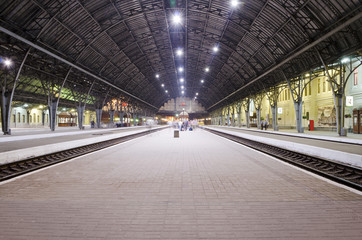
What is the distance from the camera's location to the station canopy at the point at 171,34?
1730 centimetres

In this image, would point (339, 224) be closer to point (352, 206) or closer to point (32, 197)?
point (352, 206)

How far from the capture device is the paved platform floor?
10.7 ft

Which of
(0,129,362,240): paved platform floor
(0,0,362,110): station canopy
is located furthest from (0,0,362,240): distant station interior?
(0,0,362,110): station canopy

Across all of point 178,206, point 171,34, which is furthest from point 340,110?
point 171,34

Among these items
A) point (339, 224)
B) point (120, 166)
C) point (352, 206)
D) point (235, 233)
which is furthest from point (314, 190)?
point (120, 166)

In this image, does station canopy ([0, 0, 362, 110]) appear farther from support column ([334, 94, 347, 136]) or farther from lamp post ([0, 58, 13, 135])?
support column ([334, 94, 347, 136])

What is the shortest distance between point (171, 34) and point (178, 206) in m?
33.9

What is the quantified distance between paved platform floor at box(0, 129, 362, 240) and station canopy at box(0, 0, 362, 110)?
13105 mm

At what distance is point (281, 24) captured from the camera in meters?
21.4

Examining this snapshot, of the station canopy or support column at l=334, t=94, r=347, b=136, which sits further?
support column at l=334, t=94, r=347, b=136

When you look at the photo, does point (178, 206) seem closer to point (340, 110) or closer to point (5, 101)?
point (340, 110)

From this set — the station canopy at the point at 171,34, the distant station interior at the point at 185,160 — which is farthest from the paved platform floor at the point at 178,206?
the station canopy at the point at 171,34

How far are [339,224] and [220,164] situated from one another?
5.01m

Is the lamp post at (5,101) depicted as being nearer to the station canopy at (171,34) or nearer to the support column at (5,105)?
the support column at (5,105)
